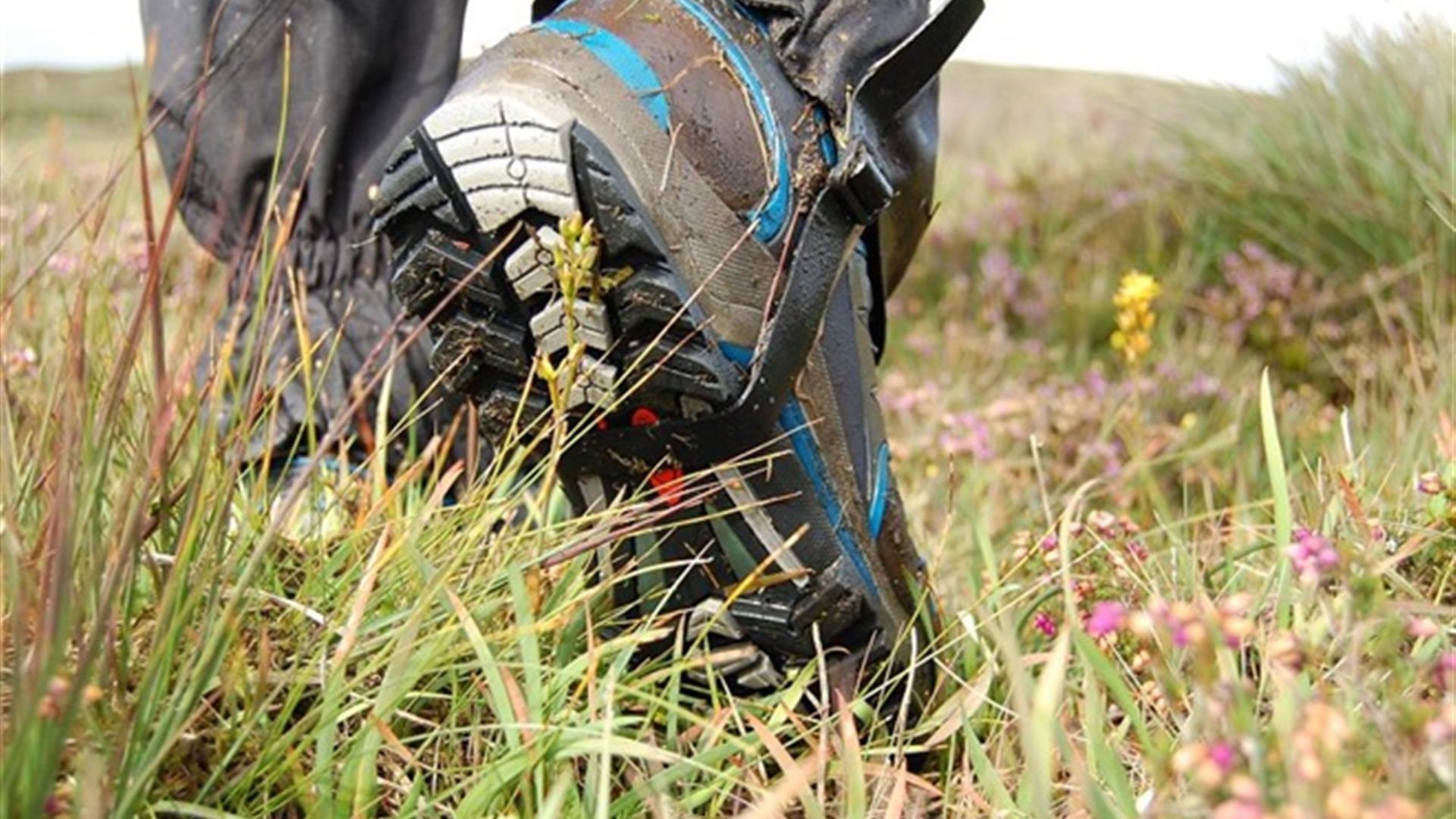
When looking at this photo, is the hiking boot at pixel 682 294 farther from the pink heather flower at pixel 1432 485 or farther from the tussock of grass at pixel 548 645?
the pink heather flower at pixel 1432 485

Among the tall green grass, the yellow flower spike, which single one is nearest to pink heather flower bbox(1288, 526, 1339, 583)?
the yellow flower spike

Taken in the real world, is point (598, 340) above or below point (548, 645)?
above

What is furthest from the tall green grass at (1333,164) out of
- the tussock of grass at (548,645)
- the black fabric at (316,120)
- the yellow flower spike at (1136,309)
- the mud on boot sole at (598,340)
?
the mud on boot sole at (598,340)

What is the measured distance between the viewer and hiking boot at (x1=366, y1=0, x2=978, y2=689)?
4.45ft

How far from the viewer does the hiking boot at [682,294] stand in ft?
4.45

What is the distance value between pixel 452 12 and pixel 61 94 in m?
5.74

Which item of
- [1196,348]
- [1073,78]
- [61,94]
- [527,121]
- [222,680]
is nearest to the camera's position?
[222,680]

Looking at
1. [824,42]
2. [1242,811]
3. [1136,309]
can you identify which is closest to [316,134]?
[824,42]

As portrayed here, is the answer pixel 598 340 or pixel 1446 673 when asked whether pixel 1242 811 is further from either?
pixel 598 340

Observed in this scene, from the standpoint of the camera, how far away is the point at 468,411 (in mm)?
1969

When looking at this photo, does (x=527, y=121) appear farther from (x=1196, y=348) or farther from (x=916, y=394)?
(x=1196, y=348)

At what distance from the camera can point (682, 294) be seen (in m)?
1.37

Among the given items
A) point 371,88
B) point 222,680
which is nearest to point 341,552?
point 222,680

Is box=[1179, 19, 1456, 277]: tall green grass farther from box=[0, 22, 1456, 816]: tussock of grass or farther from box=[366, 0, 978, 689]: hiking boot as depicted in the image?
box=[366, 0, 978, 689]: hiking boot
